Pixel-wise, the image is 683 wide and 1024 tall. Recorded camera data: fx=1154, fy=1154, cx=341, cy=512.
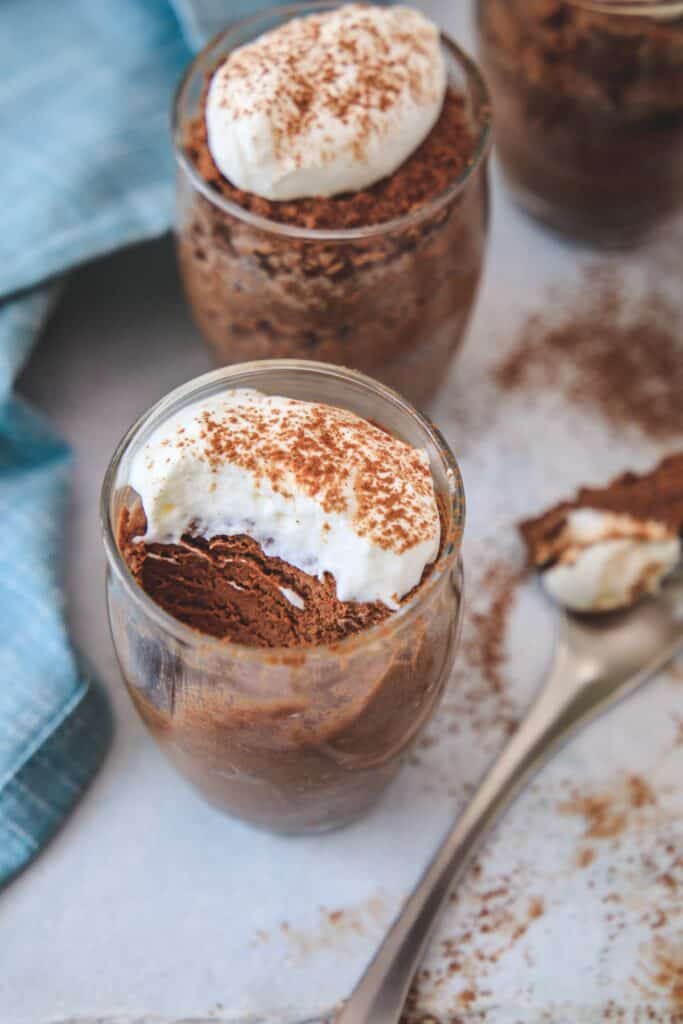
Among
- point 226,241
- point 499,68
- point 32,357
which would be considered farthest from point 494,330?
point 32,357

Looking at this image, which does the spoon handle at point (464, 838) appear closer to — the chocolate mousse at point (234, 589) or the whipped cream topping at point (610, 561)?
the whipped cream topping at point (610, 561)

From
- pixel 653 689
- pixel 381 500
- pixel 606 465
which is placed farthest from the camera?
pixel 606 465

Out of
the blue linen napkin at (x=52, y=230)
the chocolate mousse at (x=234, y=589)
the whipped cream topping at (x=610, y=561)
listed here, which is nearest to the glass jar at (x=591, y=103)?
the blue linen napkin at (x=52, y=230)

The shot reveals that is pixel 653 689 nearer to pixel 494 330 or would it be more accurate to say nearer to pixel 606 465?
pixel 606 465

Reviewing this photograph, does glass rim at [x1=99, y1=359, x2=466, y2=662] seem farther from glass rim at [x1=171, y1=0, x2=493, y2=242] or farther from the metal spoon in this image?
the metal spoon

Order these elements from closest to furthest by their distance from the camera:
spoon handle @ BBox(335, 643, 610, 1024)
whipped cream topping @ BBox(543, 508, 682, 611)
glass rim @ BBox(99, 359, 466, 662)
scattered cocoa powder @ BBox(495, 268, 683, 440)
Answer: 1. glass rim @ BBox(99, 359, 466, 662)
2. spoon handle @ BBox(335, 643, 610, 1024)
3. whipped cream topping @ BBox(543, 508, 682, 611)
4. scattered cocoa powder @ BBox(495, 268, 683, 440)

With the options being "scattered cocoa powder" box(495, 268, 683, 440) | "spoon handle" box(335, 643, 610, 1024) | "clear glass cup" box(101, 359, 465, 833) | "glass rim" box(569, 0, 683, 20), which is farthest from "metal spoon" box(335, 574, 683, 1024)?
"glass rim" box(569, 0, 683, 20)
